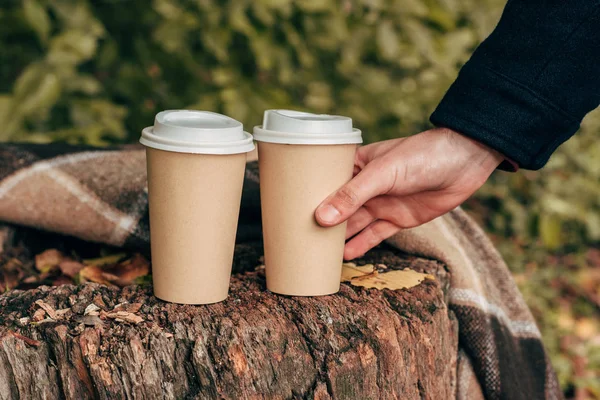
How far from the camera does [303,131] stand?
1.35 metres

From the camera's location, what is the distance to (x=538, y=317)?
10.9ft

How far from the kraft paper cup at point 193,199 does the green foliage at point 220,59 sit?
114 cm

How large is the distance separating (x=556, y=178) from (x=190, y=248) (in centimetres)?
306

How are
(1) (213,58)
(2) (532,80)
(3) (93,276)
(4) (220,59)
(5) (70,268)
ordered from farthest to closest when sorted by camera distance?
(1) (213,58)
(4) (220,59)
(5) (70,268)
(3) (93,276)
(2) (532,80)

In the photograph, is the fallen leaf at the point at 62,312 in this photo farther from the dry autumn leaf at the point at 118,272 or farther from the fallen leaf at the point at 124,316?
the dry autumn leaf at the point at 118,272

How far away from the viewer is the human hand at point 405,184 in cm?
145

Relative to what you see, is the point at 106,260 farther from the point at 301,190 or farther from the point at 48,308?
the point at 301,190

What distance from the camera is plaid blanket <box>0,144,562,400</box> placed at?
1.79m

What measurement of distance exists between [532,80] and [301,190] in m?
0.57

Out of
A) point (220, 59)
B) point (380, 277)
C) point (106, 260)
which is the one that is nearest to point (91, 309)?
point (106, 260)

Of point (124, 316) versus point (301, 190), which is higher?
point (301, 190)

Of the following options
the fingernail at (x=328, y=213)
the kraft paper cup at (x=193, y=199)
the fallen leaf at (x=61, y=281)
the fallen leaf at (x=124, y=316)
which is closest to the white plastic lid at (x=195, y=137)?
the kraft paper cup at (x=193, y=199)

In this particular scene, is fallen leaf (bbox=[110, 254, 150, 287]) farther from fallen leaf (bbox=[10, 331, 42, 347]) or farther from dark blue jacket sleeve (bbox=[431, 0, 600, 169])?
dark blue jacket sleeve (bbox=[431, 0, 600, 169])

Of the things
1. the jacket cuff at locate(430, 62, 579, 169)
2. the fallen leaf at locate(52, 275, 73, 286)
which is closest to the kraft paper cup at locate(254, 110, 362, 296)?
the jacket cuff at locate(430, 62, 579, 169)
